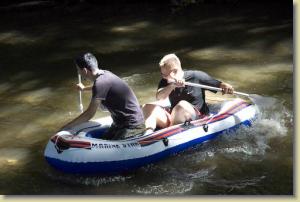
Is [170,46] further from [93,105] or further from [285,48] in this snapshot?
[93,105]

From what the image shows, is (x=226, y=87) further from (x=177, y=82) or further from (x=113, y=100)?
(x=113, y=100)

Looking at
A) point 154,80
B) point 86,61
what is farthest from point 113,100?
point 154,80

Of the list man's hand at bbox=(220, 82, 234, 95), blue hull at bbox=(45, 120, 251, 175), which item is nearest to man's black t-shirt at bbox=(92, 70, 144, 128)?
blue hull at bbox=(45, 120, 251, 175)

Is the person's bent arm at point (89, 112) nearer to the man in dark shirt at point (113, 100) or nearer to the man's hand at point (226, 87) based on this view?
the man in dark shirt at point (113, 100)

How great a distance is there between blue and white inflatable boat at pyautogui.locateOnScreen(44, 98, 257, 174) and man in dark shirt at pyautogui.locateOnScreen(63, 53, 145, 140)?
14 centimetres

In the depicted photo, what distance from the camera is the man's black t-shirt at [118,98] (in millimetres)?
5270

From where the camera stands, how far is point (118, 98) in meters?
5.35

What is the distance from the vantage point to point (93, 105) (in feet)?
17.5

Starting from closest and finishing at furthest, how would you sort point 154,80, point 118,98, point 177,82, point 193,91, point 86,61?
point 86,61, point 118,98, point 177,82, point 193,91, point 154,80

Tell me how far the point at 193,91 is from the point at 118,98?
3.11 feet

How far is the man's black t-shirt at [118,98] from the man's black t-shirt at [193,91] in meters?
0.55

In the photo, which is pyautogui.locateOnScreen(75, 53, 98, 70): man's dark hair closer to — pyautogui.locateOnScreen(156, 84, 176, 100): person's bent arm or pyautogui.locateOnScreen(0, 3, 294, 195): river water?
pyautogui.locateOnScreen(156, 84, 176, 100): person's bent arm

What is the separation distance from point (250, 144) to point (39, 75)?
4.15 metres

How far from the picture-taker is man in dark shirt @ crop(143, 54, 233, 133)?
223 inches
